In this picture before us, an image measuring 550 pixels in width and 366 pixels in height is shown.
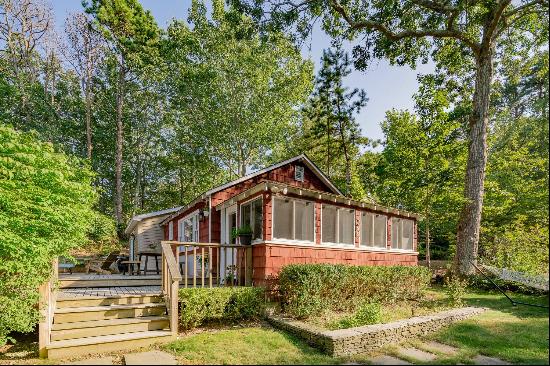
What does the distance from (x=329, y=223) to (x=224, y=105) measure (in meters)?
14.7

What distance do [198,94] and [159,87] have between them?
14.1 feet

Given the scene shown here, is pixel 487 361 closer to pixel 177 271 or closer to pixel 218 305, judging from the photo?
pixel 218 305

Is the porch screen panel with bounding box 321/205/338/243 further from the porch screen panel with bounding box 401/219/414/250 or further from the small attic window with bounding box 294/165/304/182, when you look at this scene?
the small attic window with bounding box 294/165/304/182

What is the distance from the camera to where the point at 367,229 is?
10641 mm

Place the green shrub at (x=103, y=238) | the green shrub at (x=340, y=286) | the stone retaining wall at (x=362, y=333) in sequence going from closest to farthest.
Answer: the stone retaining wall at (x=362, y=333), the green shrub at (x=340, y=286), the green shrub at (x=103, y=238)

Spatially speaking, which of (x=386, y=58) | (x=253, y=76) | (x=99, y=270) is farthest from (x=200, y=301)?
(x=253, y=76)

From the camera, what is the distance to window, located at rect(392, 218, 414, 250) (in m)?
11.8

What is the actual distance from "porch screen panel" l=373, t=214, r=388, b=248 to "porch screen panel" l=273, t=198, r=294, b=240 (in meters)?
4.03

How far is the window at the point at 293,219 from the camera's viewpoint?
25.8 feet

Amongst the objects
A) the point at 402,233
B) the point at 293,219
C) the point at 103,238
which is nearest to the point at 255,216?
the point at 293,219

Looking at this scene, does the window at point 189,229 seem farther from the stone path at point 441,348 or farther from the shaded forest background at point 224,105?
the stone path at point 441,348

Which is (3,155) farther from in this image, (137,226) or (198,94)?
(198,94)

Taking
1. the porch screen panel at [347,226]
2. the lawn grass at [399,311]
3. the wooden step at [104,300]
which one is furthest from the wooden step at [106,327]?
the porch screen panel at [347,226]

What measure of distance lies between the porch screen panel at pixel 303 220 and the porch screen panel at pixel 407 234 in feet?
16.8
